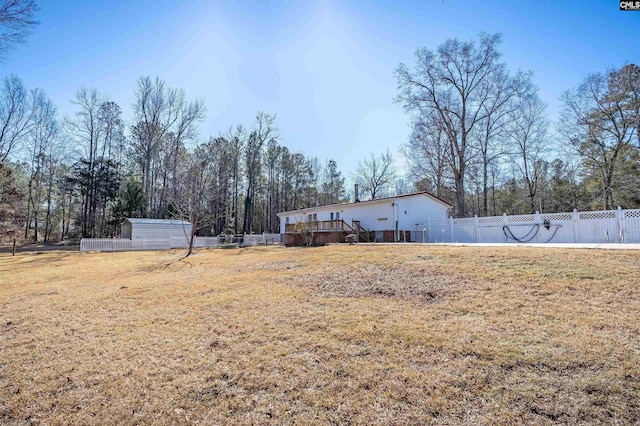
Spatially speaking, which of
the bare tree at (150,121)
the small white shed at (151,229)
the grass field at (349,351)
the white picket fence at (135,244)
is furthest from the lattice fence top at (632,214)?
the bare tree at (150,121)

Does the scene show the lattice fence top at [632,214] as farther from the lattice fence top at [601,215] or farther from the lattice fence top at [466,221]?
the lattice fence top at [466,221]

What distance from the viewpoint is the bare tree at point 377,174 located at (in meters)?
35.3

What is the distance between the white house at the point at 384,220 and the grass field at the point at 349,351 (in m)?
11.7

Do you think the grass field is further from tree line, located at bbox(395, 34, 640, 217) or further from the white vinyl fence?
tree line, located at bbox(395, 34, 640, 217)

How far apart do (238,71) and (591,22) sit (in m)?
13.3

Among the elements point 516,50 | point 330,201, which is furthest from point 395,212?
point 330,201

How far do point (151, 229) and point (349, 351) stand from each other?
26335 millimetres

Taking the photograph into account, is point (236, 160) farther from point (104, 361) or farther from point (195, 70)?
point (104, 361)

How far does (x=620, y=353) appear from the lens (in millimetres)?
3285

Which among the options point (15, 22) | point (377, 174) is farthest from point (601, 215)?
point (377, 174)

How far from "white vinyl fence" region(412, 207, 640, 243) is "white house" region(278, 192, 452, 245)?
2.16ft

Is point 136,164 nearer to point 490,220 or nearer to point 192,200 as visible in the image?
point 192,200

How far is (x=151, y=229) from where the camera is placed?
25391mm

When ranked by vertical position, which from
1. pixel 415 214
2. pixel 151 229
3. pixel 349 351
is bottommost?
pixel 349 351
